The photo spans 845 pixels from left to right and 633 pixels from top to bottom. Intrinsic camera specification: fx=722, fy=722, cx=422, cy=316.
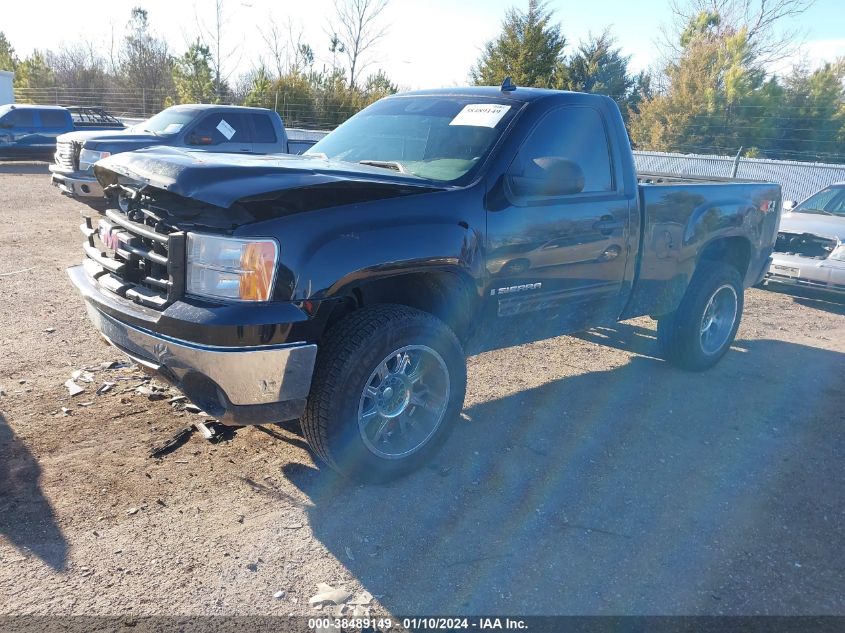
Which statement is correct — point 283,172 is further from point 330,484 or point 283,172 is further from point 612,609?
point 612,609

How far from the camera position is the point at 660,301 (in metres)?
5.24

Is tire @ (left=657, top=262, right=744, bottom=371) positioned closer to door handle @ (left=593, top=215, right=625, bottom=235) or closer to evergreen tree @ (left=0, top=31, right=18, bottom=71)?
door handle @ (left=593, top=215, right=625, bottom=235)

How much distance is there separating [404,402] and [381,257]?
2.60ft

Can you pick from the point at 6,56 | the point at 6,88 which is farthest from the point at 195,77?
the point at 6,56

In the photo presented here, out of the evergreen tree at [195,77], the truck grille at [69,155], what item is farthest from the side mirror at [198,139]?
the evergreen tree at [195,77]

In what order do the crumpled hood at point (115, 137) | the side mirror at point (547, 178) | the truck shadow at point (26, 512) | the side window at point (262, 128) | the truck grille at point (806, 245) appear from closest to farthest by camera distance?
the truck shadow at point (26, 512) < the side mirror at point (547, 178) < the truck grille at point (806, 245) < the crumpled hood at point (115, 137) < the side window at point (262, 128)

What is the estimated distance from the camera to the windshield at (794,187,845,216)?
909cm

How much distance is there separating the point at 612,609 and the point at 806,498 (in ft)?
5.28

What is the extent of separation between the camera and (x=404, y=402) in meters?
3.66

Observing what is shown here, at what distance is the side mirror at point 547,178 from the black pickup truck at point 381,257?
1 centimetres

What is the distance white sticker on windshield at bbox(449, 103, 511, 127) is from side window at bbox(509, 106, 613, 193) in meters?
0.22

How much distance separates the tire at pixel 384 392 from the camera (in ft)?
10.8

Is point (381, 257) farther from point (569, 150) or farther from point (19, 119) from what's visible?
point (19, 119)

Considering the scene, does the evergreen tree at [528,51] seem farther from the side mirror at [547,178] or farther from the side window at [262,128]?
the side mirror at [547,178]
